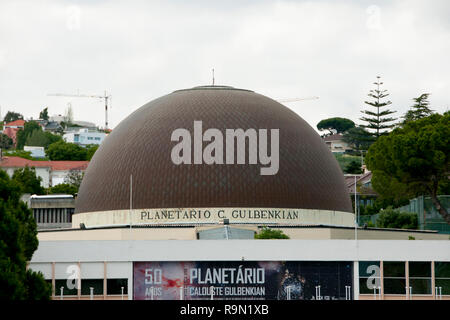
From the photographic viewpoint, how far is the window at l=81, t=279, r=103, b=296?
4012 cm

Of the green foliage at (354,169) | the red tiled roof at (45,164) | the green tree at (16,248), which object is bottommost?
the green tree at (16,248)

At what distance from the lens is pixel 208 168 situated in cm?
5397

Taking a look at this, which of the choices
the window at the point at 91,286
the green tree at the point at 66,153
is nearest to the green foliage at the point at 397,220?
the window at the point at 91,286

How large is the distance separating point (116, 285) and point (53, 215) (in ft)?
104

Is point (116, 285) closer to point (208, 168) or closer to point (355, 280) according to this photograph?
point (355, 280)

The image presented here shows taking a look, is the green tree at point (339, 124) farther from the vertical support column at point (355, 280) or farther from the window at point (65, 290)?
the window at point (65, 290)

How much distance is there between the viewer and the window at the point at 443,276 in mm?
40531

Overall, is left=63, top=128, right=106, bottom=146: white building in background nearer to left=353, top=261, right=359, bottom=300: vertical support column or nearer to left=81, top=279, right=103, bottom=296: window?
left=81, top=279, right=103, bottom=296: window

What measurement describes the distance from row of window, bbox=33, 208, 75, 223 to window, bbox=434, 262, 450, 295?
117 ft

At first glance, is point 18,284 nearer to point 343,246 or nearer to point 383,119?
point 343,246
